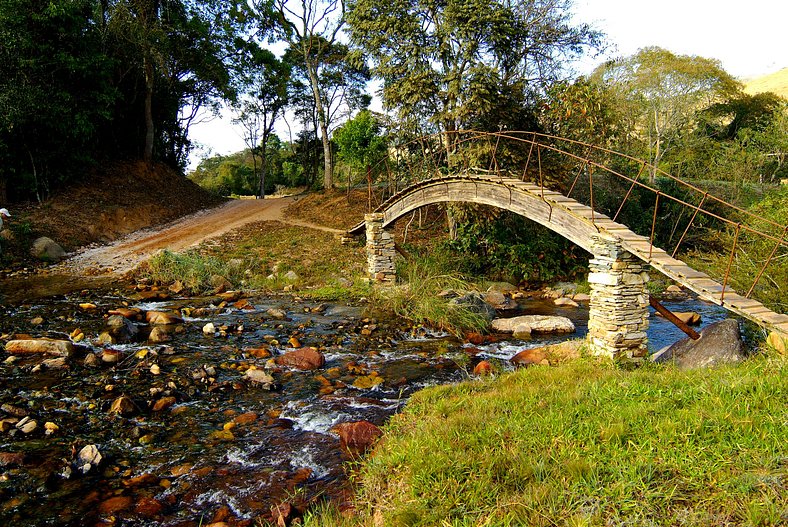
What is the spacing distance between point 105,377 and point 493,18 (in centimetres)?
1523

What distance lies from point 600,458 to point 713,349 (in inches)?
174

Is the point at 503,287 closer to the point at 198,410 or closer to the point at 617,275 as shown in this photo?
the point at 617,275

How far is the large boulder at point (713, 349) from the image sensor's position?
731 cm

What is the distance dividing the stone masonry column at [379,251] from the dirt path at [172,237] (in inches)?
260

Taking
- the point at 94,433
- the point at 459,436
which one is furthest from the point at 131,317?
the point at 459,436

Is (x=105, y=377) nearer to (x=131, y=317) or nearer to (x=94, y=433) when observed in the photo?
(x=94, y=433)

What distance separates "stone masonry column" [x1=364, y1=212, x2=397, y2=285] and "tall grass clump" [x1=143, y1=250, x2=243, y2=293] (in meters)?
5.04

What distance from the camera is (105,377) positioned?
8.45m

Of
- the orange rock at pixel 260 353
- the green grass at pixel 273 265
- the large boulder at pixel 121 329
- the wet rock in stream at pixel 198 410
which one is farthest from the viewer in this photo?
the green grass at pixel 273 265

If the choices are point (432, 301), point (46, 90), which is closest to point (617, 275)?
point (432, 301)

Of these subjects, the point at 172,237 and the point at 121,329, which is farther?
the point at 172,237

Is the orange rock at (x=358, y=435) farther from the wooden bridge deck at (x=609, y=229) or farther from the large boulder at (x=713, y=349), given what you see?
the wooden bridge deck at (x=609, y=229)

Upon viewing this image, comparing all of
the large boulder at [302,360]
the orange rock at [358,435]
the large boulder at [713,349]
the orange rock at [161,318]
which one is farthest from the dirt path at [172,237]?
the large boulder at [713,349]

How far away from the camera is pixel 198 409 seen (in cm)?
748
